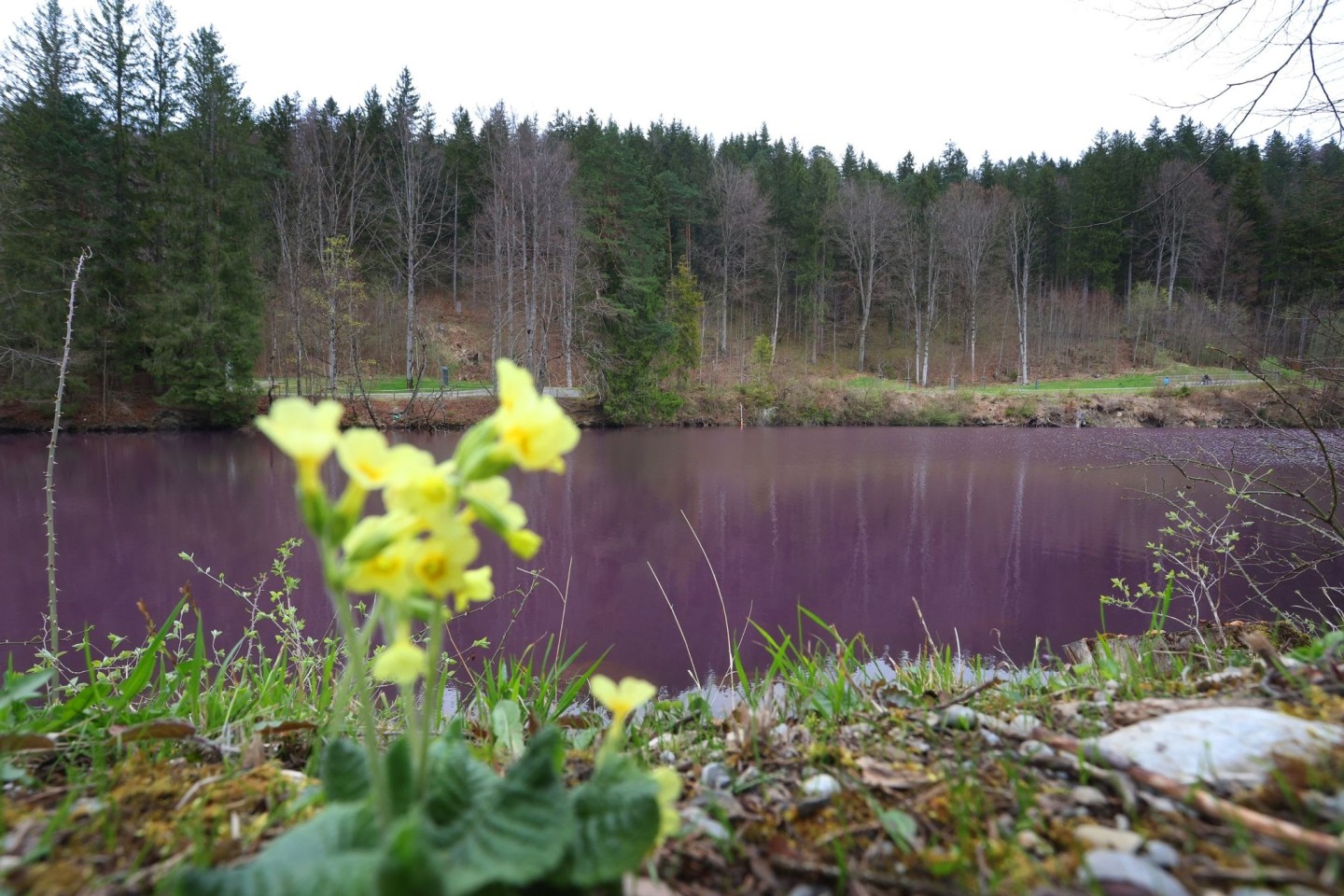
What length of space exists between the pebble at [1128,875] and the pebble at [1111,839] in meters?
0.03

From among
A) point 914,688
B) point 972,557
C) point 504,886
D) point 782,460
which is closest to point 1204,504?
point 972,557

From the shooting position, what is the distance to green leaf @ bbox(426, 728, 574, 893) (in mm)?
524

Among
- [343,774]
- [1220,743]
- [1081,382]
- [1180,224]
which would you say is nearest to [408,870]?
[343,774]

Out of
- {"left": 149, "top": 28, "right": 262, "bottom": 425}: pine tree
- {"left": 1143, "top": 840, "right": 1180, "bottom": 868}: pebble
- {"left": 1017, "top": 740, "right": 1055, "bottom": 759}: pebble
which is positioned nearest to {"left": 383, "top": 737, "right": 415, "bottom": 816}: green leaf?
{"left": 1143, "top": 840, "right": 1180, "bottom": 868}: pebble

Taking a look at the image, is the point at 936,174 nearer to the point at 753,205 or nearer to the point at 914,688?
the point at 753,205

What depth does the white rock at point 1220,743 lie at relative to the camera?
0.76 metres

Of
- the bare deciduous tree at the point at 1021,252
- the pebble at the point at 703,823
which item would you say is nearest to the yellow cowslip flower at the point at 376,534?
the pebble at the point at 703,823

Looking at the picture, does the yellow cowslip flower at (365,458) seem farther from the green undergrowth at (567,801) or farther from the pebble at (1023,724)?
the pebble at (1023,724)

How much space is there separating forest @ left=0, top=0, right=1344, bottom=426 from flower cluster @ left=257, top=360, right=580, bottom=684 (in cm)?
380

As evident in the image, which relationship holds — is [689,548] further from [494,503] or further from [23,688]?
[494,503]

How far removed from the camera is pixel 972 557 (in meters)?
6.48

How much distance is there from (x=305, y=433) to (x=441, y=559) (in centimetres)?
17

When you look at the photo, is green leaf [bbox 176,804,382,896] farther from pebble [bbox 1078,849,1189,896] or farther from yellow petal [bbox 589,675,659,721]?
pebble [bbox 1078,849,1189,896]

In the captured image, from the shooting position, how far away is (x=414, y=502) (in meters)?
0.58
